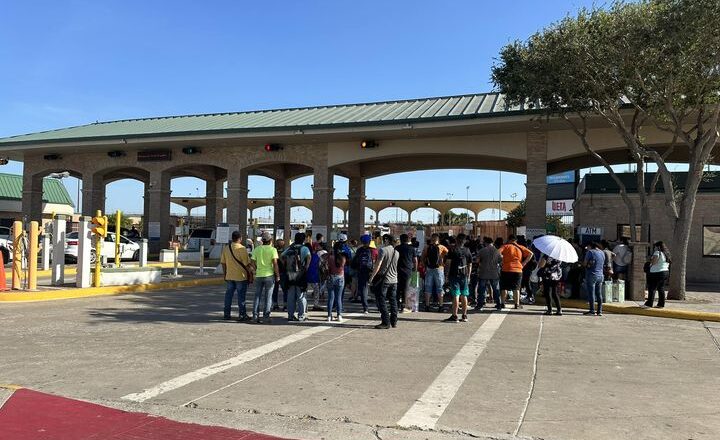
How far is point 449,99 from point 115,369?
842 inches

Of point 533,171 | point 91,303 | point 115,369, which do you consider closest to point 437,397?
point 115,369

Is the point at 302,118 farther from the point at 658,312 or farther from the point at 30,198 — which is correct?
the point at 658,312

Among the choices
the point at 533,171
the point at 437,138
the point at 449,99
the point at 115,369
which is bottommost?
the point at 115,369

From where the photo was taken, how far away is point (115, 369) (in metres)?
7.30

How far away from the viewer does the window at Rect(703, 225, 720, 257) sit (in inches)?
810

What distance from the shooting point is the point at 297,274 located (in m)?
11.1

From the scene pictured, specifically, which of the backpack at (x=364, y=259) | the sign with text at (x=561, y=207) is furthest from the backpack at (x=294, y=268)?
the sign with text at (x=561, y=207)

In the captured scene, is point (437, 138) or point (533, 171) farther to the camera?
point (437, 138)

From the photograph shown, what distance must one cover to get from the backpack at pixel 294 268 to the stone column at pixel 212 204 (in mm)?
26423

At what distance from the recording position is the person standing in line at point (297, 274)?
11.1m

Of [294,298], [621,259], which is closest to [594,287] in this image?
[621,259]

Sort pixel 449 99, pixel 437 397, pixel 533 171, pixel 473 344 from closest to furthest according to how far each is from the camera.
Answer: pixel 437 397
pixel 473 344
pixel 533 171
pixel 449 99

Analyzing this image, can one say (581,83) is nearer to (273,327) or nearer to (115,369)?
(273,327)

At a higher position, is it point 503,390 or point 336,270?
point 336,270
